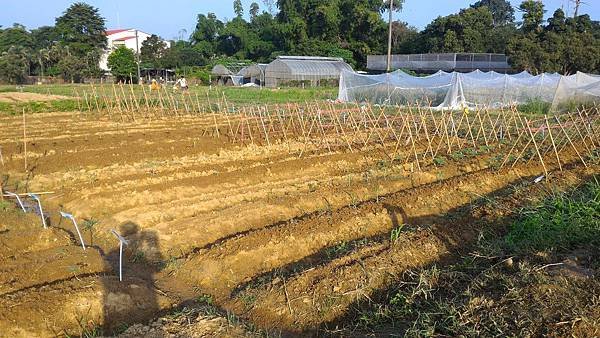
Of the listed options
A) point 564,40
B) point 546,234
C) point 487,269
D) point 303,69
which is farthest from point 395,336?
point 303,69

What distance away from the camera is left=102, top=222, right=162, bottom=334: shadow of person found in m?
3.80

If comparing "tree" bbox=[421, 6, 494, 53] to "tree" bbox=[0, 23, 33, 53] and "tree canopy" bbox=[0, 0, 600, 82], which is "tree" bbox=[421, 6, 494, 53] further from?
"tree" bbox=[0, 23, 33, 53]

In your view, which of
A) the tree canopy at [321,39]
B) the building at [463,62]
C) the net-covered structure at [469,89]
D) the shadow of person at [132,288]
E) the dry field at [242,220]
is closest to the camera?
the shadow of person at [132,288]

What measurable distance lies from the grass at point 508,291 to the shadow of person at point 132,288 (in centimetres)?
166

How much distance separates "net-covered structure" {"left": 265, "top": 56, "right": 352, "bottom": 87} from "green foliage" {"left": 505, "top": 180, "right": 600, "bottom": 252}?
2765 cm

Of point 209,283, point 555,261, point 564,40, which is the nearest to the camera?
point 555,261

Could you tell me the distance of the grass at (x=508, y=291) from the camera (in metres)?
2.98

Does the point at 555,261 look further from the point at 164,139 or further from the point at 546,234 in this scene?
the point at 164,139

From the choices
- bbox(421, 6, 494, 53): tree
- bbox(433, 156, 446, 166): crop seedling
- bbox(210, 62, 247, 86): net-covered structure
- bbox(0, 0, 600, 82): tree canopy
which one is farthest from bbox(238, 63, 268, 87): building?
bbox(433, 156, 446, 166): crop seedling

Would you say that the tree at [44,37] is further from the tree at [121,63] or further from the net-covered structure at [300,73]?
the net-covered structure at [300,73]

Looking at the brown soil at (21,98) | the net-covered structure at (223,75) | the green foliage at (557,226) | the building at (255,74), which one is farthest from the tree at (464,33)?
the green foliage at (557,226)

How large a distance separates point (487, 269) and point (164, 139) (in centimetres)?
847

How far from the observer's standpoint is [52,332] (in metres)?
3.54

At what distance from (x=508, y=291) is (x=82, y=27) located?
2187 inches
